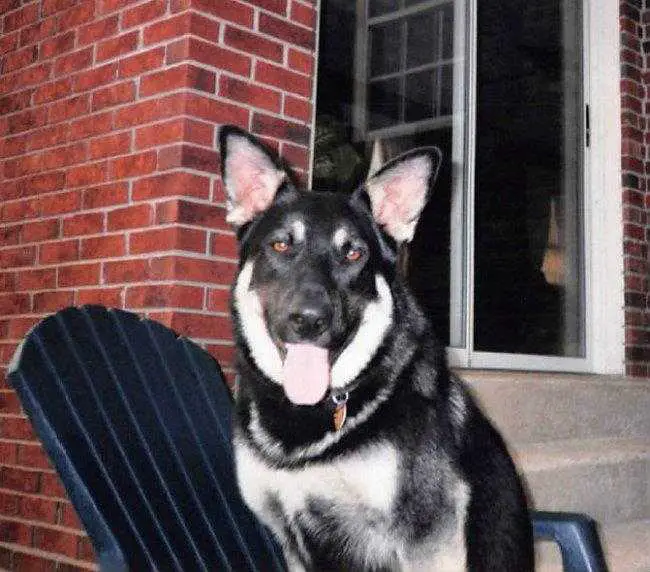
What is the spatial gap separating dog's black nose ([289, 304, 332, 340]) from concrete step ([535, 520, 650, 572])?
4.12 ft

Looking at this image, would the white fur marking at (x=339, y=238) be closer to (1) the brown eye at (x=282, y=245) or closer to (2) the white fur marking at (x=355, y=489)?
(1) the brown eye at (x=282, y=245)

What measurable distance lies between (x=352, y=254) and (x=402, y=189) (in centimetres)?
26

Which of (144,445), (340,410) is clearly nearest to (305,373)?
(340,410)

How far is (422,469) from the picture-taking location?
5.89 ft

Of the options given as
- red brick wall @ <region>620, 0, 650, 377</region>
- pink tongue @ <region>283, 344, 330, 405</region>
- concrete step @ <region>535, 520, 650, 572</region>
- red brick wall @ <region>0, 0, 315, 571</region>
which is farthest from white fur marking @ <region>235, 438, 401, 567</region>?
red brick wall @ <region>620, 0, 650, 377</region>

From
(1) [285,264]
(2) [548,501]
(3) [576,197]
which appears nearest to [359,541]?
(1) [285,264]

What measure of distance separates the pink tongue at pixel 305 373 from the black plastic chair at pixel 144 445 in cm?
40

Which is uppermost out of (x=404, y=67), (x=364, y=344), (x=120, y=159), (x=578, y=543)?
(x=404, y=67)

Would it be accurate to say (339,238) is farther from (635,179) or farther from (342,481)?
(635,179)

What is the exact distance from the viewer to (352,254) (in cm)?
197

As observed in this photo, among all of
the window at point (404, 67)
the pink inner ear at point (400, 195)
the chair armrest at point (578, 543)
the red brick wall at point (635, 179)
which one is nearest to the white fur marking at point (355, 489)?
the chair armrest at point (578, 543)

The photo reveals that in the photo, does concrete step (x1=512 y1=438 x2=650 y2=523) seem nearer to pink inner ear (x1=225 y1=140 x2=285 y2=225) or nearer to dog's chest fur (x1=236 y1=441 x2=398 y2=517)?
dog's chest fur (x1=236 y1=441 x2=398 y2=517)

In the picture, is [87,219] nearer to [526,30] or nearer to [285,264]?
[285,264]

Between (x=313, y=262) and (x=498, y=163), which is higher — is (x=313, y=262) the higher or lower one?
the lower one
